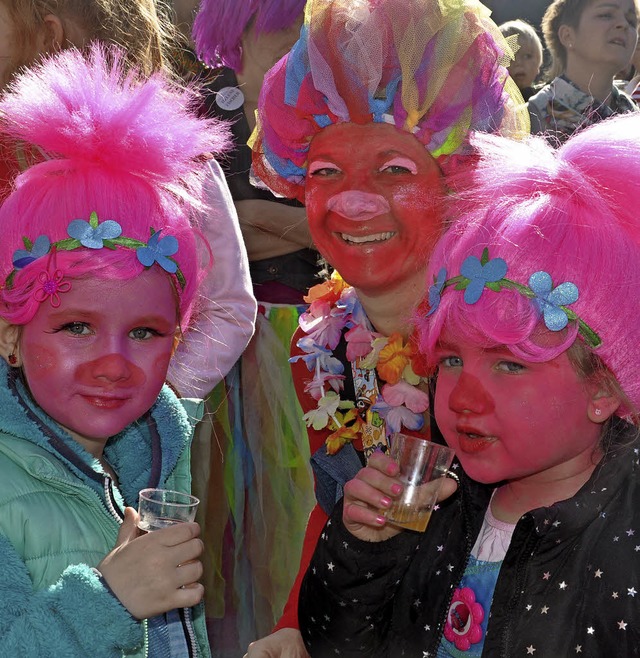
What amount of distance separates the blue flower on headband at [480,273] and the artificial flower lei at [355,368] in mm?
684

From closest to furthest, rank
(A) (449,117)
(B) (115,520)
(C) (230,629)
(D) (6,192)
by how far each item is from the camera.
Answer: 1. (B) (115,520)
2. (D) (6,192)
3. (A) (449,117)
4. (C) (230,629)

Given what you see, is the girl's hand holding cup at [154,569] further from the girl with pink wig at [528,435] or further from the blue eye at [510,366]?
the blue eye at [510,366]

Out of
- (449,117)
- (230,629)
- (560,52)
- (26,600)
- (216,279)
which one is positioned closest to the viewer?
(26,600)

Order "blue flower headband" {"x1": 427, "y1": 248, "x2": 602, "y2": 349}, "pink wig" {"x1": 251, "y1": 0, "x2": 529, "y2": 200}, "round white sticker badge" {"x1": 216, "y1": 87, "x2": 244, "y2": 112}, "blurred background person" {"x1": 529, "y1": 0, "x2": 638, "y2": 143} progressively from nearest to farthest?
"blue flower headband" {"x1": 427, "y1": 248, "x2": 602, "y2": 349}
"pink wig" {"x1": 251, "y1": 0, "x2": 529, "y2": 200}
"round white sticker badge" {"x1": 216, "y1": 87, "x2": 244, "y2": 112}
"blurred background person" {"x1": 529, "y1": 0, "x2": 638, "y2": 143}

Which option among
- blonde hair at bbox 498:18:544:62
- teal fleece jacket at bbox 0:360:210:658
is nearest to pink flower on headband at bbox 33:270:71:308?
teal fleece jacket at bbox 0:360:210:658

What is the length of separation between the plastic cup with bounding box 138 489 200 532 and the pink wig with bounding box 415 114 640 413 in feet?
2.31

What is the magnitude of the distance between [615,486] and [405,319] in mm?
1023

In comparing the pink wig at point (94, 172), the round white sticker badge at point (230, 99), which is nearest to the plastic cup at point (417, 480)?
the pink wig at point (94, 172)

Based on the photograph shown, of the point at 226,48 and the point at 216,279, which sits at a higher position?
the point at 226,48

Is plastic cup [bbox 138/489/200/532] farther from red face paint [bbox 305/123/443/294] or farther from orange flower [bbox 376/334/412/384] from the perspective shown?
red face paint [bbox 305/123/443/294]

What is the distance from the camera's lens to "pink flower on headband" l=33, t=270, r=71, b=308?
8.07ft

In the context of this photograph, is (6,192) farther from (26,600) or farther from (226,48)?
(226,48)

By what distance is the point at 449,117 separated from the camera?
2.99 m

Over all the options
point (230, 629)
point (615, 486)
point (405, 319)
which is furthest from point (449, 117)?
point (230, 629)
